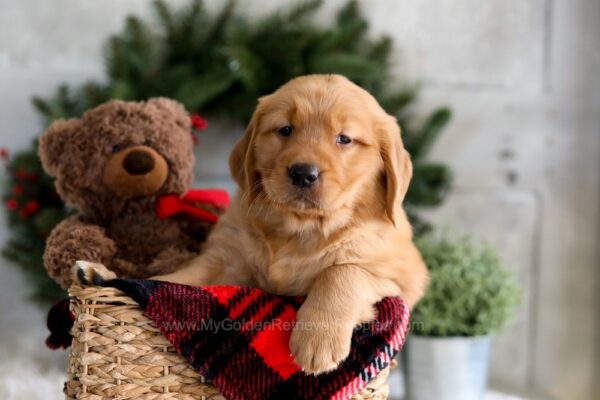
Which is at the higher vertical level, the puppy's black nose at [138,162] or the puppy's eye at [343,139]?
the puppy's eye at [343,139]

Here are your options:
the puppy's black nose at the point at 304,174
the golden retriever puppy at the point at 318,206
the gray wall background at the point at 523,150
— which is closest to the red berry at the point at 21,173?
the gray wall background at the point at 523,150

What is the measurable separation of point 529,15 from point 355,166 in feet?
6.08

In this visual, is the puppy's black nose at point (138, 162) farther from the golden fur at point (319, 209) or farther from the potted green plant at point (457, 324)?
the potted green plant at point (457, 324)

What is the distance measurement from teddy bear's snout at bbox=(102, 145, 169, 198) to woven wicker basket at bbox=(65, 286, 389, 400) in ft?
1.37

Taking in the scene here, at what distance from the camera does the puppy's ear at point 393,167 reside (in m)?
1.50

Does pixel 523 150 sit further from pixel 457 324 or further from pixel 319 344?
pixel 319 344

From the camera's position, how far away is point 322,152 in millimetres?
1412

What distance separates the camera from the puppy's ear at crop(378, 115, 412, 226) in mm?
1499

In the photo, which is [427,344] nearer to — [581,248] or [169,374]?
[581,248]

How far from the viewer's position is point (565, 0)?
2.85m

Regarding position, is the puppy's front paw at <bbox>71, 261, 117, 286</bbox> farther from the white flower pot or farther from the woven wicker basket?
the white flower pot

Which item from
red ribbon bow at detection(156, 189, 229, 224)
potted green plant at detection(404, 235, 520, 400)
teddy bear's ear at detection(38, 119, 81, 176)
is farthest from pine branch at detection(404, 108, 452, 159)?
teddy bear's ear at detection(38, 119, 81, 176)

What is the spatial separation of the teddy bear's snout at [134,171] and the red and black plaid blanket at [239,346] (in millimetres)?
437

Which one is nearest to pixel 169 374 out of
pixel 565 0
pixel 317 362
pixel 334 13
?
pixel 317 362
